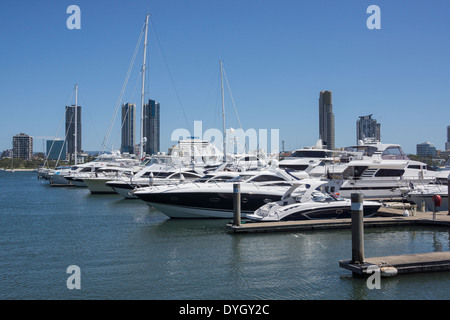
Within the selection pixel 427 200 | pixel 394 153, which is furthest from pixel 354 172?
pixel 394 153

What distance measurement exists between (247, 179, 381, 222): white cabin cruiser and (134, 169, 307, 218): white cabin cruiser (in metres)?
1.81

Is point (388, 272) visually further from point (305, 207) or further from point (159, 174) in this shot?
point (159, 174)

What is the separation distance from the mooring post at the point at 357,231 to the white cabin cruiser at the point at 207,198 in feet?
36.6

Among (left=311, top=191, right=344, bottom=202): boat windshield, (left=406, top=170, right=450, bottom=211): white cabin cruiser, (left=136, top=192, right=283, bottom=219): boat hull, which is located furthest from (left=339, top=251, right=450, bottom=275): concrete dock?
(left=406, top=170, right=450, bottom=211): white cabin cruiser

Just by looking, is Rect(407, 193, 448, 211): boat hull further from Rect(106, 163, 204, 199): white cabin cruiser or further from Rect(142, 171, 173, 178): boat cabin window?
Rect(142, 171, 173, 178): boat cabin window

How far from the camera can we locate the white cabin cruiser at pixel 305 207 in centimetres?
2120

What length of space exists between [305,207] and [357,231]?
874cm

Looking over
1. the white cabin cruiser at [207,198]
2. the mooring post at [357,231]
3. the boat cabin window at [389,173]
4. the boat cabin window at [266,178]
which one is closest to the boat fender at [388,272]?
the mooring post at [357,231]

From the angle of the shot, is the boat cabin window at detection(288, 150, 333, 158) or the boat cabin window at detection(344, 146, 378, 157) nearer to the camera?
the boat cabin window at detection(344, 146, 378, 157)

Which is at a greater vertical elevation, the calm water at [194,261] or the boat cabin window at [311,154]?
the boat cabin window at [311,154]

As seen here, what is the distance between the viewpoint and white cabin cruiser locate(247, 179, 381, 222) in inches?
835

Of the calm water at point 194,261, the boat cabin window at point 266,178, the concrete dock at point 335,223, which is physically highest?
the boat cabin window at point 266,178

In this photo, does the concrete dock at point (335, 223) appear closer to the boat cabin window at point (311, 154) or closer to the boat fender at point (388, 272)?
the boat fender at point (388, 272)
